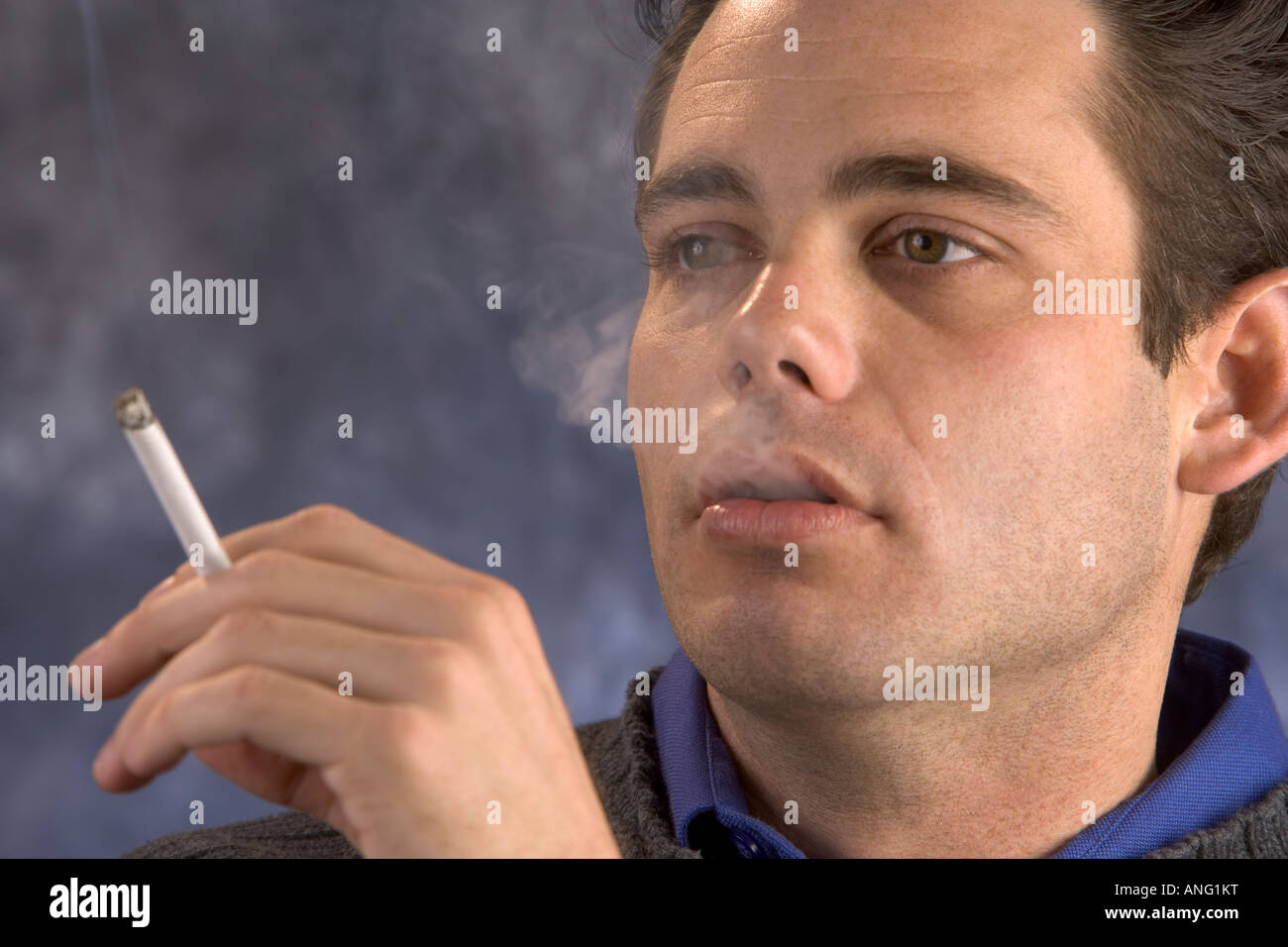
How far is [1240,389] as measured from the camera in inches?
76.8

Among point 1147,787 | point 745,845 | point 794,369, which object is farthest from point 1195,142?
point 745,845

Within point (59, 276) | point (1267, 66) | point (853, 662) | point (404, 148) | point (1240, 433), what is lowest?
point (853, 662)

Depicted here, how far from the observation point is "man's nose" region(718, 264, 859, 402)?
62.4 inches

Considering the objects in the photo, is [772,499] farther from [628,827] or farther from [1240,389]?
[1240,389]

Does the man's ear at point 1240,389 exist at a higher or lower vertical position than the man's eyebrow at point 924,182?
lower

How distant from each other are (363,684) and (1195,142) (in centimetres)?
154

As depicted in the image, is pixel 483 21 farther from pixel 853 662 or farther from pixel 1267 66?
pixel 853 662

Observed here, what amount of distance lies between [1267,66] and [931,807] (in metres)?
1.33

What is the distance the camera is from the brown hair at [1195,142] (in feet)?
6.04

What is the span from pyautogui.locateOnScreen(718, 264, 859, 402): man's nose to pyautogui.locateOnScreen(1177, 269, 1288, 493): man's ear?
2.00 feet

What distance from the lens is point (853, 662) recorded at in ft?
5.20

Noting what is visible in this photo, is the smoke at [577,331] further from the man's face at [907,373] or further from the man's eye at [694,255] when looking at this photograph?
the man's face at [907,373]

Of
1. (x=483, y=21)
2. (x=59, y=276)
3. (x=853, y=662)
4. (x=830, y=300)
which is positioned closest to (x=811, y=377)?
(x=830, y=300)

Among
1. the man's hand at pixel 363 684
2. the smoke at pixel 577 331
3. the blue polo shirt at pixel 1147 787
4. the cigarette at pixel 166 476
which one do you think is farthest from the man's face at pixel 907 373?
the smoke at pixel 577 331
